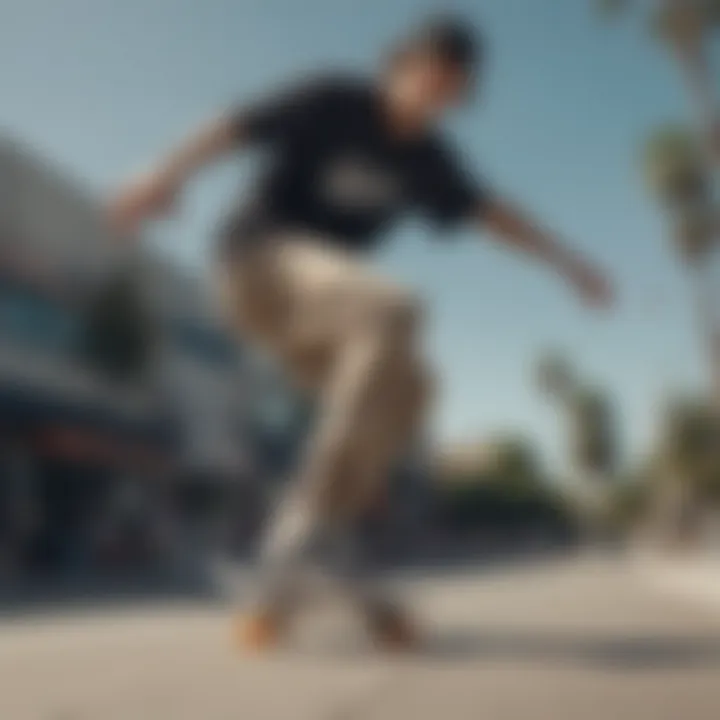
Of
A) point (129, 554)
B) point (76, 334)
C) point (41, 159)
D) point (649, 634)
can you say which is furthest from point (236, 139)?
point (649, 634)

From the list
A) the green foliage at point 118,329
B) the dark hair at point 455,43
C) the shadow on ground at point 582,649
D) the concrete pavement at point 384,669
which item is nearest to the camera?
the concrete pavement at point 384,669

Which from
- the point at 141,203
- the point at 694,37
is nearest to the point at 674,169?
the point at 694,37

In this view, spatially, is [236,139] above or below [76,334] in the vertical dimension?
above

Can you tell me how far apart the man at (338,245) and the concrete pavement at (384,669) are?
5.1 inches

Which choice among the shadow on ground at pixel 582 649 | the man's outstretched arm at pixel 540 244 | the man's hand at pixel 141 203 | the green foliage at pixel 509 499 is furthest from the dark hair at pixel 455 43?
the shadow on ground at pixel 582 649

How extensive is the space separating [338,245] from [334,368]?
0.56ft

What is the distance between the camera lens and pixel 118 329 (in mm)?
1538

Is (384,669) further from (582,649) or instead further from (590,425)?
(590,425)

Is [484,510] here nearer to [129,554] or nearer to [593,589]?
[129,554]

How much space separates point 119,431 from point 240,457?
190mm

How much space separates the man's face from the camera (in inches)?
54.8

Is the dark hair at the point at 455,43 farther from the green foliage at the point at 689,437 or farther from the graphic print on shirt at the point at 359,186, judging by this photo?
the green foliage at the point at 689,437

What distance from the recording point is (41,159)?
50.1 inches

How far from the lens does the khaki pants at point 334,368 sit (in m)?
1.39
